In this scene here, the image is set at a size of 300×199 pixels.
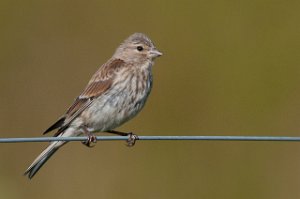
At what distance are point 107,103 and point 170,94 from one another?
3.54 m

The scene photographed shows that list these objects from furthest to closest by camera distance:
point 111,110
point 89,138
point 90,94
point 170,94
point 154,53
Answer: point 170,94 < point 154,53 < point 90,94 < point 111,110 < point 89,138

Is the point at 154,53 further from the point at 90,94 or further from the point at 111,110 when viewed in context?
the point at 111,110

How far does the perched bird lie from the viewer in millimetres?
8844

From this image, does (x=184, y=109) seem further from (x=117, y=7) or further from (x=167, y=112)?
(x=117, y=7)

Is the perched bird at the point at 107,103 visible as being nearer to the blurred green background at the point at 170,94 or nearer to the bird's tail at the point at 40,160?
the bird's tail at the point at 40,160

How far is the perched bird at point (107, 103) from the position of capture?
29.0 ft

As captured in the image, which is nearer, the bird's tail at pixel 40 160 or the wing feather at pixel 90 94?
the bird's tail at pixel 40 160

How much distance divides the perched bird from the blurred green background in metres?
1.33

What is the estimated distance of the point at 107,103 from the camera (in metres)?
8.91

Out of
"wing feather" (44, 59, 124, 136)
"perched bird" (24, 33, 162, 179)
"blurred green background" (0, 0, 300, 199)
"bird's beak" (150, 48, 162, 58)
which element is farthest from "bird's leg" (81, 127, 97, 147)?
"blurred green background" (0, 0, 300, 199)

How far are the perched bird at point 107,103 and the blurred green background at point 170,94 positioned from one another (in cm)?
133

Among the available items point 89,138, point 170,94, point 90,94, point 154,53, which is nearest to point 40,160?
point 89,138

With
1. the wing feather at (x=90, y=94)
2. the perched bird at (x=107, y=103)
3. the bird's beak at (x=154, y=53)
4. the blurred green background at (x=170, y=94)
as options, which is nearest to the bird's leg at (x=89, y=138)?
the perched bird at (x=107, y=103)

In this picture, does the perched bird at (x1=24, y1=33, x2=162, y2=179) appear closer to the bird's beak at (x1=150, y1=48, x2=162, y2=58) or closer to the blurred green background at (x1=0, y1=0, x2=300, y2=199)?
the bird's beak at (x1=150, y1=48, x2=162, y2=58)
